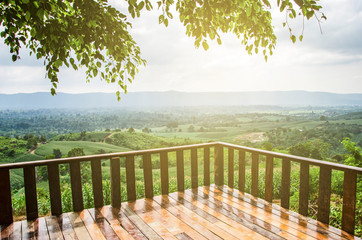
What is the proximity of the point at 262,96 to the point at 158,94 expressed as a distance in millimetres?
32333

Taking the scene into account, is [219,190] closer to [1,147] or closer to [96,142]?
[1,147]

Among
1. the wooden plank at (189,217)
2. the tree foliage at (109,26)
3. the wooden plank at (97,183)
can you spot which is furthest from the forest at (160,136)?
the tree foliage at (109,26)

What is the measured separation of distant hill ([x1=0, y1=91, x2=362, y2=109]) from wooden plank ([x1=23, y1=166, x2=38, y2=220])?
53910 millimetres

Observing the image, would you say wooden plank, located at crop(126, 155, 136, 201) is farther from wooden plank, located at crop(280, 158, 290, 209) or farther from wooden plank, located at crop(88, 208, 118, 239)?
wooden plank, located at crop(280, 158, 290, 209)

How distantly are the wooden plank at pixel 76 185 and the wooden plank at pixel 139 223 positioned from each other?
21.1 inches

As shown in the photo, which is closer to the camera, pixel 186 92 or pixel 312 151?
pixel 312 151

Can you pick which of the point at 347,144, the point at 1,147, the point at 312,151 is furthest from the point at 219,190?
the point at 1,147

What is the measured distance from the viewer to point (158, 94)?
254 ft

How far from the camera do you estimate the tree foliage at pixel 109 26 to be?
A: 193 cm

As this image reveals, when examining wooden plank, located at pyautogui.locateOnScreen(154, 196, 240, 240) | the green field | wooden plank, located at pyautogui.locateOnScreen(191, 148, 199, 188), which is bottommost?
the green field

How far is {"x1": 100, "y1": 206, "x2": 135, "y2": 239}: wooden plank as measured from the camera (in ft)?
7.84

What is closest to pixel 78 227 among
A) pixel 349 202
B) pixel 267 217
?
pixel 267 217

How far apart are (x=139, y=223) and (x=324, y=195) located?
197cm

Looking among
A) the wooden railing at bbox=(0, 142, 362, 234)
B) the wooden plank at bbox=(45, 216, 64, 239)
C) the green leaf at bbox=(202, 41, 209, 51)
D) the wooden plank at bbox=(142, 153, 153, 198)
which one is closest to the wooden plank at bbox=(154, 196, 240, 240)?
the wooden plank at bbox=(142, 153, 153, 198)
